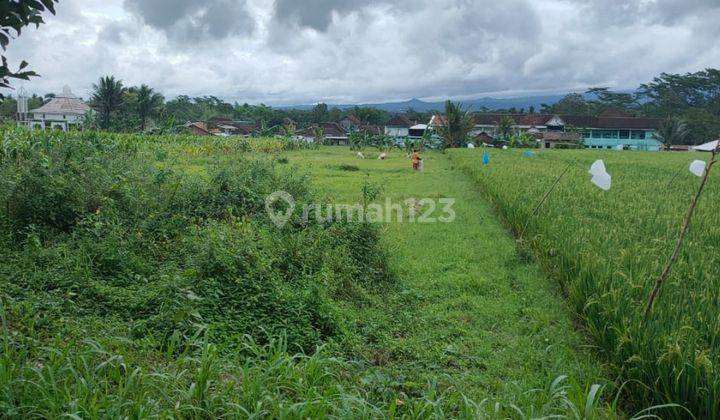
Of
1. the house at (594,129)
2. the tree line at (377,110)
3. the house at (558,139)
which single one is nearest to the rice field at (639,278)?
the tree line at (377,110)

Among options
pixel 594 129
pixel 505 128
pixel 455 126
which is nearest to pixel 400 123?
pixel 505 128

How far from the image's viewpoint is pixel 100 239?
5.19 metres

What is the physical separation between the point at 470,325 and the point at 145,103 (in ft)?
133

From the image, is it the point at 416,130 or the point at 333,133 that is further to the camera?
the point at 416,130

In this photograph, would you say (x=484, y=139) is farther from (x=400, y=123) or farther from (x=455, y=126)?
(x=400, y=123)

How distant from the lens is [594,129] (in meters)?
47.0

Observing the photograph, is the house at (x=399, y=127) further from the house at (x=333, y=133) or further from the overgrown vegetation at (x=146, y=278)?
the overgrown vegetation at (x=146, y=278)

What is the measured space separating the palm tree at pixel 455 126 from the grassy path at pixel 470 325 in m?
27.5

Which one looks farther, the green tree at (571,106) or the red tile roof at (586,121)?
the green tree at (571,106)

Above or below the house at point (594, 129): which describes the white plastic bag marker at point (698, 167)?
below

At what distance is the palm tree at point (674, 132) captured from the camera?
38156 millimetres

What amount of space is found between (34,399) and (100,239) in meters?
3.07

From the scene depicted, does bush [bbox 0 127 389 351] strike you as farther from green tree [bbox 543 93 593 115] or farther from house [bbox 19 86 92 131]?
green tree [bbox 543 93 593 115]

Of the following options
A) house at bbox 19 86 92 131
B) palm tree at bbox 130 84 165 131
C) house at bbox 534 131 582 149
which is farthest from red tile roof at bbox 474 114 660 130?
house at bbox 19 86 92 131
